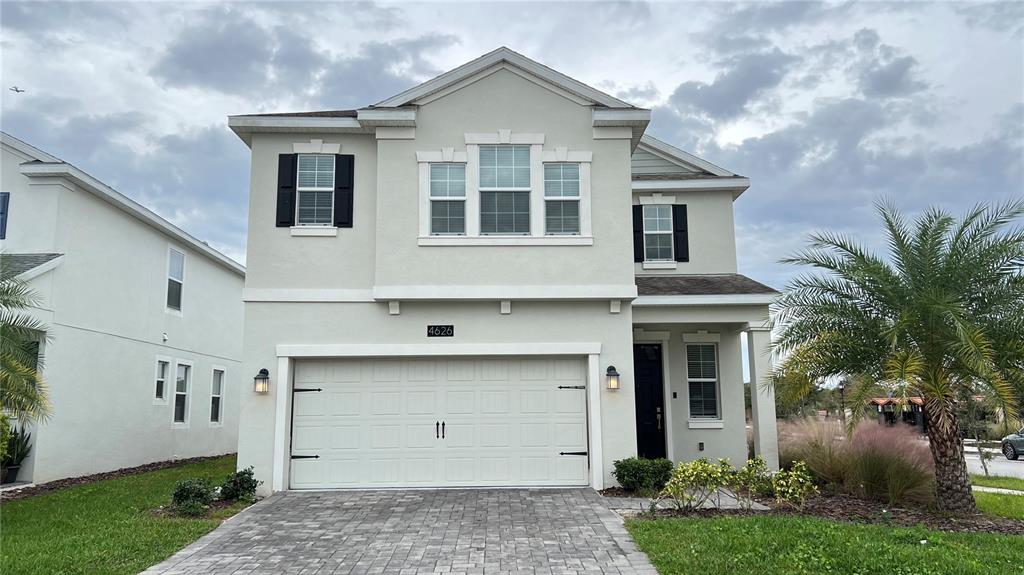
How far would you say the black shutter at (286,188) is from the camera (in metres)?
11.5

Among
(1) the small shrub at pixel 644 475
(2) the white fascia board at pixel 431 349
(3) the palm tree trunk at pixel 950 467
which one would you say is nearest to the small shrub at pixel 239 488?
(2) the white fascia board at pixel 431 349

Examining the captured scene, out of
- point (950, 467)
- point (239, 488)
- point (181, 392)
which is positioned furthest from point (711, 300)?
point (181, 392)

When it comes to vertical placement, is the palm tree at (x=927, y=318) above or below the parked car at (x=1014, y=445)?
above

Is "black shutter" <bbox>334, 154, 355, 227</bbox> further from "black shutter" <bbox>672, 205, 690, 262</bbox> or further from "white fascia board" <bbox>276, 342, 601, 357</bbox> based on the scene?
"black shutter" <bbox>672, 205, 690, 262</bbox>

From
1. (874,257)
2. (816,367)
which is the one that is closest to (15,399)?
(816,367)

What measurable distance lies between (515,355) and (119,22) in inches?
391

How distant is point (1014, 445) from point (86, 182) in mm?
28700

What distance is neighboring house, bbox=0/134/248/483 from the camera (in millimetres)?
12438

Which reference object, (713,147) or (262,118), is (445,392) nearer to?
(262,118)

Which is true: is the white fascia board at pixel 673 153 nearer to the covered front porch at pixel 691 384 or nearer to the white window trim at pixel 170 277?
the covered front porch at pixel 691 384

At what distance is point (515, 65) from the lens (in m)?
11.8

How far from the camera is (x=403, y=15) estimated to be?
42.7 ft

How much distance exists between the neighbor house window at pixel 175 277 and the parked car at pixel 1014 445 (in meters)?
27.0

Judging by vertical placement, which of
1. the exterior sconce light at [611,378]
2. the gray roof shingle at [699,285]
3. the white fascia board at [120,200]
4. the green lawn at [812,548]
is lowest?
the green lawn at [812,548]
